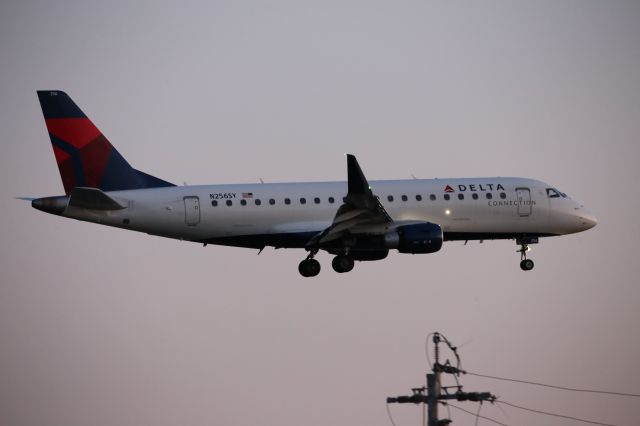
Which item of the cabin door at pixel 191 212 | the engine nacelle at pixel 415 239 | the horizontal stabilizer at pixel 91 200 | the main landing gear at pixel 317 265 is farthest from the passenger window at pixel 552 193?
the horizontal stabilizer at pixel 91 200

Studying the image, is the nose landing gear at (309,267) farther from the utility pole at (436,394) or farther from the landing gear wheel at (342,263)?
the utility pole at (436,394)

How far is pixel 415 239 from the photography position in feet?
213

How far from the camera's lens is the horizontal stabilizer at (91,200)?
62.5 metres

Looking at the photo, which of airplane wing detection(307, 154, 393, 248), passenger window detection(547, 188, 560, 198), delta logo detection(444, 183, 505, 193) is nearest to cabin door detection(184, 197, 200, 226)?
airplane wing detection(307, 154, 393, 248)

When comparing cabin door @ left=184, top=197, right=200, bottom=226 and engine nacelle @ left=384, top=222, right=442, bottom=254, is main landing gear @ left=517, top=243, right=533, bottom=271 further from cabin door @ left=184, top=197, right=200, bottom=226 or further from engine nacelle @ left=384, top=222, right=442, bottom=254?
cabin door @ left=184, top=197, right=200, bottom=226

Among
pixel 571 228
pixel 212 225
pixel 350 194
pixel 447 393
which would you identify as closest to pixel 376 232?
pixel 350 194

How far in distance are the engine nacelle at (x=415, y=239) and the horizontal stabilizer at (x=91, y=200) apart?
12.0 meters

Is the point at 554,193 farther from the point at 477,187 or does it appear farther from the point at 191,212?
the point at 191,212

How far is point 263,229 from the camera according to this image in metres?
66.1

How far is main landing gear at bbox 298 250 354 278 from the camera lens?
67.7 m

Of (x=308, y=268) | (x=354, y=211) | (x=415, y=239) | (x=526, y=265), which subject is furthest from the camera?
(x=526, y=265)

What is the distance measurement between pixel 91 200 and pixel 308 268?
1102cm

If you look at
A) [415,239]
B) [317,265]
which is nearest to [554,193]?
[415,239]

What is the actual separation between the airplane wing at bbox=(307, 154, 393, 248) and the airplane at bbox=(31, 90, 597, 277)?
4 centimetres
